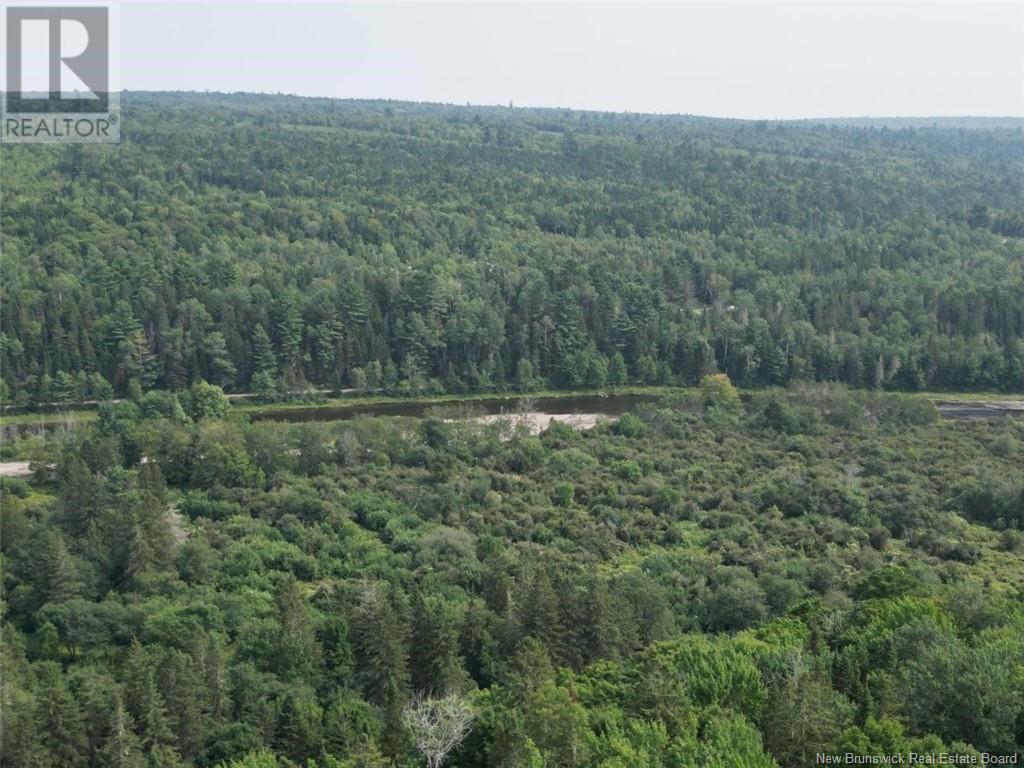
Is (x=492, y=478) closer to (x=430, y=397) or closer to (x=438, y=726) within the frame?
(x=430, y=397)

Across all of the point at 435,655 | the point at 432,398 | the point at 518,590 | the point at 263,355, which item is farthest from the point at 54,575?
the point at 432,398

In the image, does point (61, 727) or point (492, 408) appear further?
point (492, 408)

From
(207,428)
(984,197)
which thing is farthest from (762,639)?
(984,197)

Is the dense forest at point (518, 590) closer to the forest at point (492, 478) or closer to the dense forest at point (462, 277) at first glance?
the forest at point (492, 478)

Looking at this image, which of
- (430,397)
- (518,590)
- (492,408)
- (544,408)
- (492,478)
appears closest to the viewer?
(518,590)

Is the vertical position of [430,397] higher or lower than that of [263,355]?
lower

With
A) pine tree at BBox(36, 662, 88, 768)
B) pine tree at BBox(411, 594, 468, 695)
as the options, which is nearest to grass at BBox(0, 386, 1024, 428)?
pine tree at BBox(411, 594, 468, 695)

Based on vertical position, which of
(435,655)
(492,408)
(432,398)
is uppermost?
(435,655)
